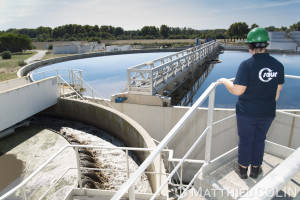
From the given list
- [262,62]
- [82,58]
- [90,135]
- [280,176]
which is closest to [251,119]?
[262,62]

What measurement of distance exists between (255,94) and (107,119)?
8123mm

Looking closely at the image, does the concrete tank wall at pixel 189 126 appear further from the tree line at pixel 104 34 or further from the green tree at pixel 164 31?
the green tree at pixel 164 31

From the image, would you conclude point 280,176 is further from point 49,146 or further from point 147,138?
point 49,146

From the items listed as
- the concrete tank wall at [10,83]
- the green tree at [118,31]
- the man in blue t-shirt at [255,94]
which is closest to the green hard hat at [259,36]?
the man in blue t-shirt at [255,94]

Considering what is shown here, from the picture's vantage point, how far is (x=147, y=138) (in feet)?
23.3

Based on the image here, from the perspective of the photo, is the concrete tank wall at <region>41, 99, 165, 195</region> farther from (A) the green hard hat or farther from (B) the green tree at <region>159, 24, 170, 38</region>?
(B) the green tree at <region>159, 24, 170, 38</region>

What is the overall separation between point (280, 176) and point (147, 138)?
6.25 m

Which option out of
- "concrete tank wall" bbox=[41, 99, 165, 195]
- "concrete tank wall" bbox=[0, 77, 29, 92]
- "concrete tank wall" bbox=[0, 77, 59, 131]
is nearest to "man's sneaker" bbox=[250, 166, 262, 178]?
"concrete tank wall" bbox=[41, 99, 165, 195]

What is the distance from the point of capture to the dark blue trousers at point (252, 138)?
251 centimetres

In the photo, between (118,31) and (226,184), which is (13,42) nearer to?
→ (226,184)

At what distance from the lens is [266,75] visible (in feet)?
7.84

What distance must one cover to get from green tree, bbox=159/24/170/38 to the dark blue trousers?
318 ft

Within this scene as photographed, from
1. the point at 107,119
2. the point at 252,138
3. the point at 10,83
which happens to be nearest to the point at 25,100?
the point at 107,119

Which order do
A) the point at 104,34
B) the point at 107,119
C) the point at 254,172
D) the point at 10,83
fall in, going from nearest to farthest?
the point at 254,172 < the point at 107,119 < the point at 10,83 < the point at 104,34
